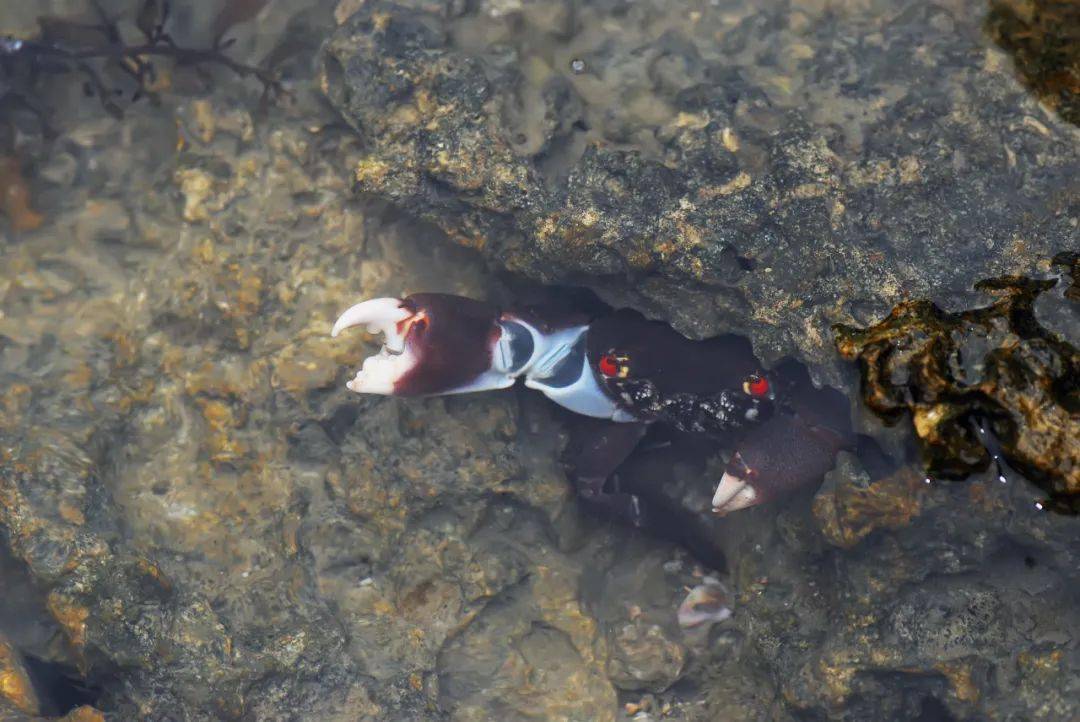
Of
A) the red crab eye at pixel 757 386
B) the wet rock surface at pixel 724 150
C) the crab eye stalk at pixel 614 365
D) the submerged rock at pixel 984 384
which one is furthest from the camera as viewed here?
the crab eye stalk at pixel 614 365

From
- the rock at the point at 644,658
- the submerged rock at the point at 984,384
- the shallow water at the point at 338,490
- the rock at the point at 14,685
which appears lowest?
the rock at the point at 644,658

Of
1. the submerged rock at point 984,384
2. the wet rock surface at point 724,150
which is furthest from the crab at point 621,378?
the submerged rock at point 984,384

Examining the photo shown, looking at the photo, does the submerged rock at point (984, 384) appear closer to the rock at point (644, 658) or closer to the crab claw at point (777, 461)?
the crab claw at point (777, 461)

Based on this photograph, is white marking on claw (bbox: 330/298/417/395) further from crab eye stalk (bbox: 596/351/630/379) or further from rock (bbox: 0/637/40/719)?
rock (bbox: 0/637/40/719)

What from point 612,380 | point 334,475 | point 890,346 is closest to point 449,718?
point 334,475

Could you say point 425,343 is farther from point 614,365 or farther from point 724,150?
point 724,150

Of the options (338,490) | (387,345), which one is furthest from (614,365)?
(338,490)

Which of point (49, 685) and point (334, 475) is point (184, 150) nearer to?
point (334, 475)
